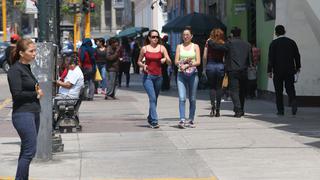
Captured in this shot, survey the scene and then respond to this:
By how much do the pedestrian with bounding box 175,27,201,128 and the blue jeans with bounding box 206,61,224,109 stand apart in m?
1.46

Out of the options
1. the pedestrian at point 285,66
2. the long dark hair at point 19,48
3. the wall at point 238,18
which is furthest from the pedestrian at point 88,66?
the long dark hair at point 19,48

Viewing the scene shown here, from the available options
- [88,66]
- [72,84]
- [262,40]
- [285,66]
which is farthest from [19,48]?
[262,40]

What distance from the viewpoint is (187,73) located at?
13.2m

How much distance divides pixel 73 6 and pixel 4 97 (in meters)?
13.9

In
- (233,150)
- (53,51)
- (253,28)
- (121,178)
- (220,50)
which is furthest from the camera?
(253,28)

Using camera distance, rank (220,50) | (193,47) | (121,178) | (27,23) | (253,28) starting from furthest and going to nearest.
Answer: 1. (27,23)
2. (253,28)
3. (220,50)
4. (193,47)
5. (121,178)

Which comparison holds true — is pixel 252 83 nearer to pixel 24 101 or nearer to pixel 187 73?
pixel 187 73

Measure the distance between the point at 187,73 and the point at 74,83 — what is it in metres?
2.01

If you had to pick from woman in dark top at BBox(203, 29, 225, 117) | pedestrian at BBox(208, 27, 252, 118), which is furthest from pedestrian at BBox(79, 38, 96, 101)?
woman in dark top at BBox(203, 29, 225, 117)

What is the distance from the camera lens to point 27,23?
4670 inches

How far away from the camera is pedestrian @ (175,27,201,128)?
13.1 m

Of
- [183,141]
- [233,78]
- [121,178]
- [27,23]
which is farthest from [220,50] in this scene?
[27,23]

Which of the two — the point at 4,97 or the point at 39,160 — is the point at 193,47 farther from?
the point at 4,97

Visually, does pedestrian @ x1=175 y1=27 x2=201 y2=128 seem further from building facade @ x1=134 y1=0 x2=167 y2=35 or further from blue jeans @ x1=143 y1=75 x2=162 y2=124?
building facade @ x1=134 y1=0 x2=167 y2=35
